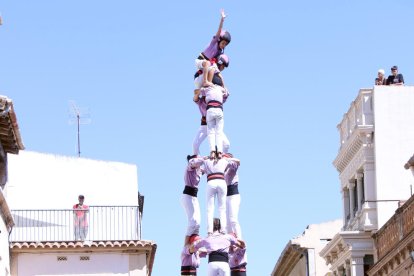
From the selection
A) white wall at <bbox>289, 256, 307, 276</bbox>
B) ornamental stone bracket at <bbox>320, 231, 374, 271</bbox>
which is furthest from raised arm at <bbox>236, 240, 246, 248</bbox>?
white wall at <bbox>289, 256, 307, 276</bbox>

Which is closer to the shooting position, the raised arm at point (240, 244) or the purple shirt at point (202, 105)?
the raised arm at point (240, 244)

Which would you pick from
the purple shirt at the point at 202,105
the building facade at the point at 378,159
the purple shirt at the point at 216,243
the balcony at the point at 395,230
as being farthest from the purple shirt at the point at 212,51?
the building facade at the point at 378,159

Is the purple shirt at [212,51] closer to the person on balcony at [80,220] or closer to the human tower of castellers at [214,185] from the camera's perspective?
the human tower of castellers at [214,185]

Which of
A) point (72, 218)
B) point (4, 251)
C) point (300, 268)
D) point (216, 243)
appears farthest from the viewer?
point (300, 268)

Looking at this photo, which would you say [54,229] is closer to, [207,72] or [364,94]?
[364,94]

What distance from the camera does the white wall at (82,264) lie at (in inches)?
1982

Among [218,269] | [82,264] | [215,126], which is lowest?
[218,269]

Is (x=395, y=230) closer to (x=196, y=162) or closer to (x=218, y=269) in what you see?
(x=196, y=162)

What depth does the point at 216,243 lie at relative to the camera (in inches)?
1158

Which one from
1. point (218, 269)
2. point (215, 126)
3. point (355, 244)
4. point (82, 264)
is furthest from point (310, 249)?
point (218, 269)

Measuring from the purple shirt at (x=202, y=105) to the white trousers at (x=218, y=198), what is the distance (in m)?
1.85

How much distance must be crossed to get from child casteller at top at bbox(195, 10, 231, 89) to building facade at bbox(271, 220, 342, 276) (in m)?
40.8

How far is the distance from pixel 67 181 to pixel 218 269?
25.8 meters

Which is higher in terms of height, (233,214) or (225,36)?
(225,36)
